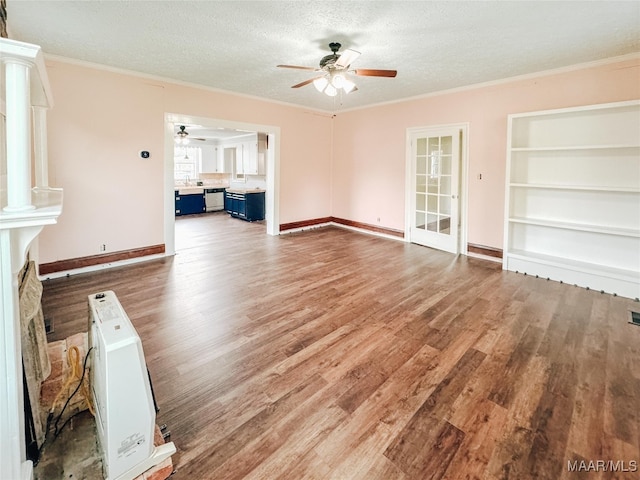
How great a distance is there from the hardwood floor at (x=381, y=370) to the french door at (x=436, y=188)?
1.39 m

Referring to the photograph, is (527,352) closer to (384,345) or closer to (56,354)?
(384,345)

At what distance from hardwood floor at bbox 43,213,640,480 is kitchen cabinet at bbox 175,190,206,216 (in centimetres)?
516

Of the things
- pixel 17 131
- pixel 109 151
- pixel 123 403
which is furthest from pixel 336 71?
pixel 123 403

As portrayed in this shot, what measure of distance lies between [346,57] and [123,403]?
323 centimetres

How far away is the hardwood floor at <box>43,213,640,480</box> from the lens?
1.67m

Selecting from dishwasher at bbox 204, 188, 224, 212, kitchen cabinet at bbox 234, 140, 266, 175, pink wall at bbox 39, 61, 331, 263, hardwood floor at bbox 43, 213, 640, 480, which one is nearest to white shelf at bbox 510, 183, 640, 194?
hardwood floor at bbox 43, 213, 640, 480

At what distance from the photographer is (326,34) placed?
10.7 feet

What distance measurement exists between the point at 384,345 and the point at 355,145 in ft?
17.7

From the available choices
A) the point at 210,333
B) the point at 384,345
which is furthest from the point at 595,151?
the point at 210,333

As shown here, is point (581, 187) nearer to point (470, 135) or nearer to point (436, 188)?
point (470, 135)

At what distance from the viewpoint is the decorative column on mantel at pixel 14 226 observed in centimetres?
119

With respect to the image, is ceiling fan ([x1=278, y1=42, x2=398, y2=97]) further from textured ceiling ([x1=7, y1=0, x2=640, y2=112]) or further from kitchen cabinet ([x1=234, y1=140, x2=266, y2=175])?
kitchen cabinet ([x1=234, y1=140, x2=266, y2=175])

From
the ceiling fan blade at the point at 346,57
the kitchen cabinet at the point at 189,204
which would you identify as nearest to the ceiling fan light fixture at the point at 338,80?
the ceiling fan blade at the point at 346,57

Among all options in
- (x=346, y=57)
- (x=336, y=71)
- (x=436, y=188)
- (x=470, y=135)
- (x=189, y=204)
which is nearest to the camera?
(x=346, y=57)
